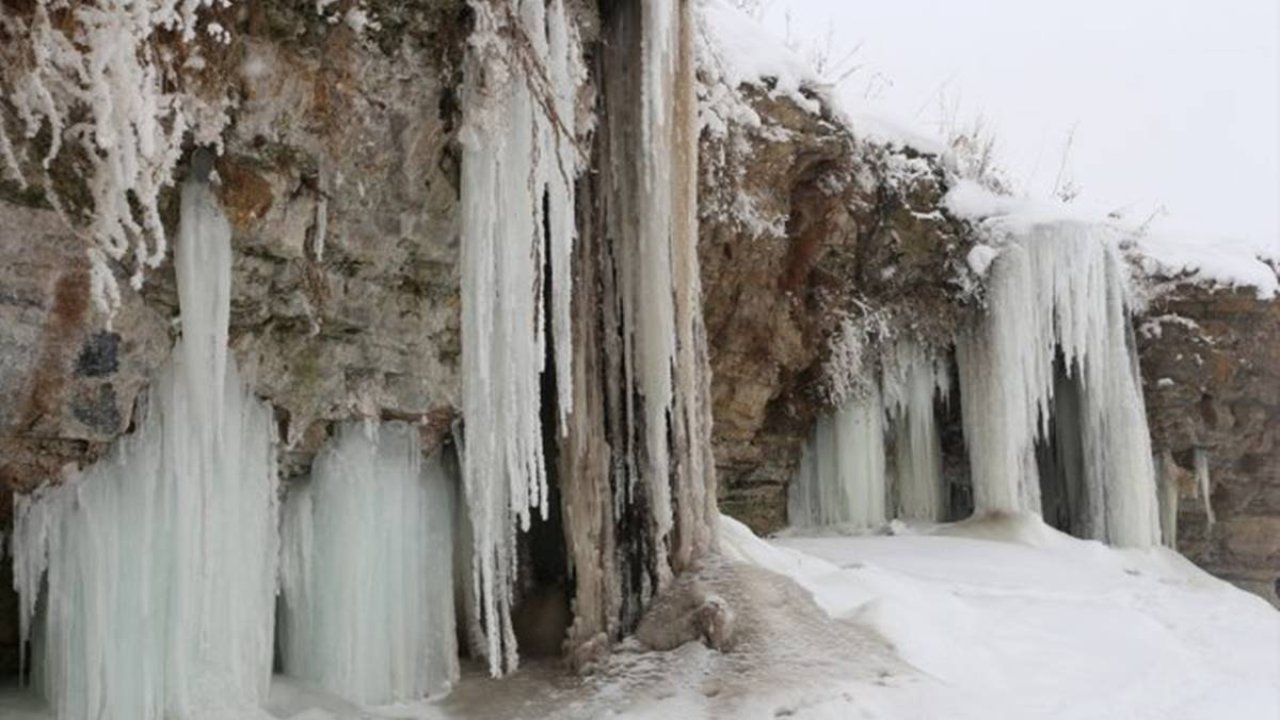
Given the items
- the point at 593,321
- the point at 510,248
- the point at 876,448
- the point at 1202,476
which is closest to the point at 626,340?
the point at 593,321

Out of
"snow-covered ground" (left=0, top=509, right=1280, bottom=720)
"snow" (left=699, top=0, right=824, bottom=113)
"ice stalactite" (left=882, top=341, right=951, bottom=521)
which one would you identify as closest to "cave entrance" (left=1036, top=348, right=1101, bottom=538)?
Result: "ice stalactite" (left=882, top=341, right=951, bottom=521)

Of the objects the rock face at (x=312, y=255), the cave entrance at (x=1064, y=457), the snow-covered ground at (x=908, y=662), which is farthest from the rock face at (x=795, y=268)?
the snow-covered ground at (x=908, y=662)

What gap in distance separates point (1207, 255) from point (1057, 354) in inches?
65.1

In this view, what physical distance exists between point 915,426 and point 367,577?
5515 mm

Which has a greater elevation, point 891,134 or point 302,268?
point 891,134

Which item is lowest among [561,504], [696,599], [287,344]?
[696,599]

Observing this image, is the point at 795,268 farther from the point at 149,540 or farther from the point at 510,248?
the point at 149,540

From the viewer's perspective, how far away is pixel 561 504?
5547 millimetres

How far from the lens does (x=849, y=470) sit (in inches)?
361

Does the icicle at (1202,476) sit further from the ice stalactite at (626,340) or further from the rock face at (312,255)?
the ice stalactite at (626,340)

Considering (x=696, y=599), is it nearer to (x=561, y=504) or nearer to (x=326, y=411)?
(x=561, y=504)

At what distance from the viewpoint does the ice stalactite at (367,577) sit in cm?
484

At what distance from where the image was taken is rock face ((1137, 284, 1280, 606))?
9867 millimetres

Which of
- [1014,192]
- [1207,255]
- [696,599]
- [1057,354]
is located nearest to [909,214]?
[1014,192]
